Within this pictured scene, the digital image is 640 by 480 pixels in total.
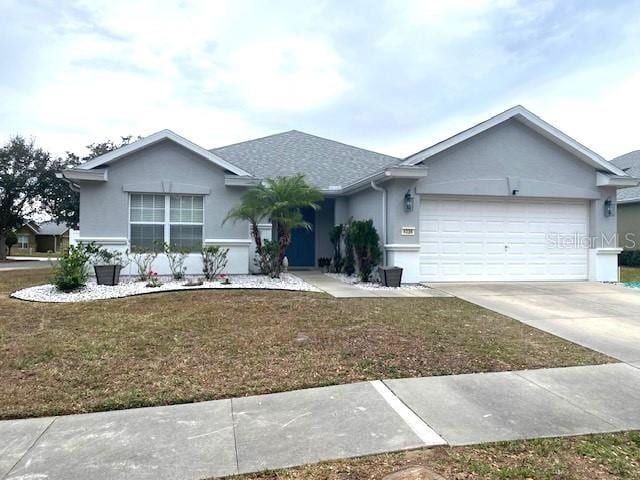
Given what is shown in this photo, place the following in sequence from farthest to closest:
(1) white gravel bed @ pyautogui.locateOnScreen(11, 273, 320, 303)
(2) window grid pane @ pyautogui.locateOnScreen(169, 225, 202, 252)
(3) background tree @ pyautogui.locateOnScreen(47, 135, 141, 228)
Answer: (3) background tree @ pyautogui.locateOnScreen(47, 135, 141, 228) < (2) window grid pane @ pyautogui.locateOnScreen(169, 225, 202, 252) < (1) white gravel bed @ pyautogui.locateOnScreen(11, 273, 320, 303)

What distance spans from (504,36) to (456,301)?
734 cm

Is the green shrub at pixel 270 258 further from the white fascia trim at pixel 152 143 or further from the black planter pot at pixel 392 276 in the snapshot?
the black planter pot at pixel 392 276

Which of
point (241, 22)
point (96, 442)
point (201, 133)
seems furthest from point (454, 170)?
point (201, 133)

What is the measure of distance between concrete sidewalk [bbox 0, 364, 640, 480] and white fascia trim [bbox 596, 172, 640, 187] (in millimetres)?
9872

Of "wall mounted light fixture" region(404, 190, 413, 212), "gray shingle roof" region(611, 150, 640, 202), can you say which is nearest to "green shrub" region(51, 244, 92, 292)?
"wall mounted light fixture" region(404, 190, 413, 212)

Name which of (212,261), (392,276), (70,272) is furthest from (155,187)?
(392,276)

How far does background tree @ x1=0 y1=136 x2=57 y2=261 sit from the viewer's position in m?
27.9

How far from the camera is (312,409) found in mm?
4070

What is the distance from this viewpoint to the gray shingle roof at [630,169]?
20552 mm

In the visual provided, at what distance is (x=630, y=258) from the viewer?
776 inches

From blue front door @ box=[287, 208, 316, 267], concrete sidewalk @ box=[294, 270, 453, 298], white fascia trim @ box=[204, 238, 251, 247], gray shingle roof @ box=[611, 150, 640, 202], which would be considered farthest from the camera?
gray shingle roof @ box=[611, 150, 640, 202]

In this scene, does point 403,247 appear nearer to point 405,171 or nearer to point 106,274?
point 405,171

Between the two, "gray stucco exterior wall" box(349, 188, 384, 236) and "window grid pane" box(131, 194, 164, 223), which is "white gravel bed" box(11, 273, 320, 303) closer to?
"window grid pane" box(131, 194, 164, 223)

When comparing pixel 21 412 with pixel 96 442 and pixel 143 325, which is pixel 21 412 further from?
pixel 143 325
